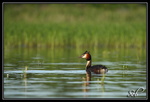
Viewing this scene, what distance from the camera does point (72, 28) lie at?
29281mm

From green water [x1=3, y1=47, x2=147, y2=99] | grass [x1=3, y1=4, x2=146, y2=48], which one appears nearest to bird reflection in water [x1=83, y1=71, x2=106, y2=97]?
green water [x1=3, y1=47, x2=147, y2=99]

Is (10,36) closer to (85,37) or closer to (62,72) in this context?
(85,37)

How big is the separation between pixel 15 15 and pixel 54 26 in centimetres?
563

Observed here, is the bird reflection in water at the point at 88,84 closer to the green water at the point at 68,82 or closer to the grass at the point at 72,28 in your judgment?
the green water at the point at 68,82

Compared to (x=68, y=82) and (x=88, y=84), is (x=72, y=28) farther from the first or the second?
(x=88, y=84)

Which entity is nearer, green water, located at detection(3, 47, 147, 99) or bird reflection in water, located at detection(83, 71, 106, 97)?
green water, located at detection(3, 47, 147, 99)

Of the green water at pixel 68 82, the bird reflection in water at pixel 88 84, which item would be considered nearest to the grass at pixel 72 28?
the green water at pixel 68 82

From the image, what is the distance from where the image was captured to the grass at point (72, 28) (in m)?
27.3

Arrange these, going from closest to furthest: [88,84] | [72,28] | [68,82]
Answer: [88,84]
[68,82]
[72,28]

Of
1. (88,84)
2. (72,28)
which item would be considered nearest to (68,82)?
(88,84)

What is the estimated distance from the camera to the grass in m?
27.3

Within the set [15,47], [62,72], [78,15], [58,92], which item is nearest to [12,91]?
[58,92]

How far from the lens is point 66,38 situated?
2761cm

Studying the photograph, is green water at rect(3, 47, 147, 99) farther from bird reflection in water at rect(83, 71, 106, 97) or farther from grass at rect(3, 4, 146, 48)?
grass at rect(3, 4, 146, 48)
